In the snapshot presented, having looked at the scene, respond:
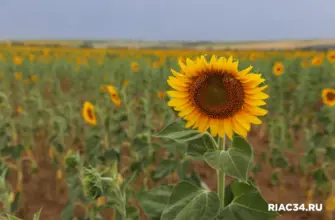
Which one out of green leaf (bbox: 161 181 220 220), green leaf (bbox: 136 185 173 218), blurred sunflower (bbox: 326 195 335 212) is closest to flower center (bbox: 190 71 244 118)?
green leaf (bbox: 161 181 220 220)

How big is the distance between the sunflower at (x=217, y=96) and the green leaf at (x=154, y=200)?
0.30m

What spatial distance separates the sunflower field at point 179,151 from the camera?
4.22 ft

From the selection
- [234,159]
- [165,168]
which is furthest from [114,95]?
[234,159]

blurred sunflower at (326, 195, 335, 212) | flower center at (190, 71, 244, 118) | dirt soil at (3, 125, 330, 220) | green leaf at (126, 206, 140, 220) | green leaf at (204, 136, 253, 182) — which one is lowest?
dirt soil at (3, 125, 330, 220)

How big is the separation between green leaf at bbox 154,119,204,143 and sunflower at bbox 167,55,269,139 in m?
0.04

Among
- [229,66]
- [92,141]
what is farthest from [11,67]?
[229,66]

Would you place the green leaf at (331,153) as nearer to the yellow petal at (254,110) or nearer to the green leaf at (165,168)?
the green leaf at (165,168)

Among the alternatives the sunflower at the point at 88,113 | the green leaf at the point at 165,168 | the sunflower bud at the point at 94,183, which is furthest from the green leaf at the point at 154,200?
the sunflower at the point at 88,113

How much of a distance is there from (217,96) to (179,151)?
1000mm

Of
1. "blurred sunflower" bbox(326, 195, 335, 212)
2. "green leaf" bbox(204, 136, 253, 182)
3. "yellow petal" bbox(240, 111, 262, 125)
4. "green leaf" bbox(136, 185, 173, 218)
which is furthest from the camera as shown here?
"blurred sunflower" bbox(326, 195, 335, 212)

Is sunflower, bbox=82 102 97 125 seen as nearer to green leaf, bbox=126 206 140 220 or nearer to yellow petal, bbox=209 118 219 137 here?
green leaf, bbox=126 206 140 220

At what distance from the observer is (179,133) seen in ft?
4.33

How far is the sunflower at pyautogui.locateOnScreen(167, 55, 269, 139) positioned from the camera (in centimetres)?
128

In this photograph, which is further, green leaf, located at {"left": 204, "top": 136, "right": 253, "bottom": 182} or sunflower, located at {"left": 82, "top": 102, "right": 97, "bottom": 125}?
sunflower, located at {"left": 82, "top": 102, "right": 97, "bottom": 125}
